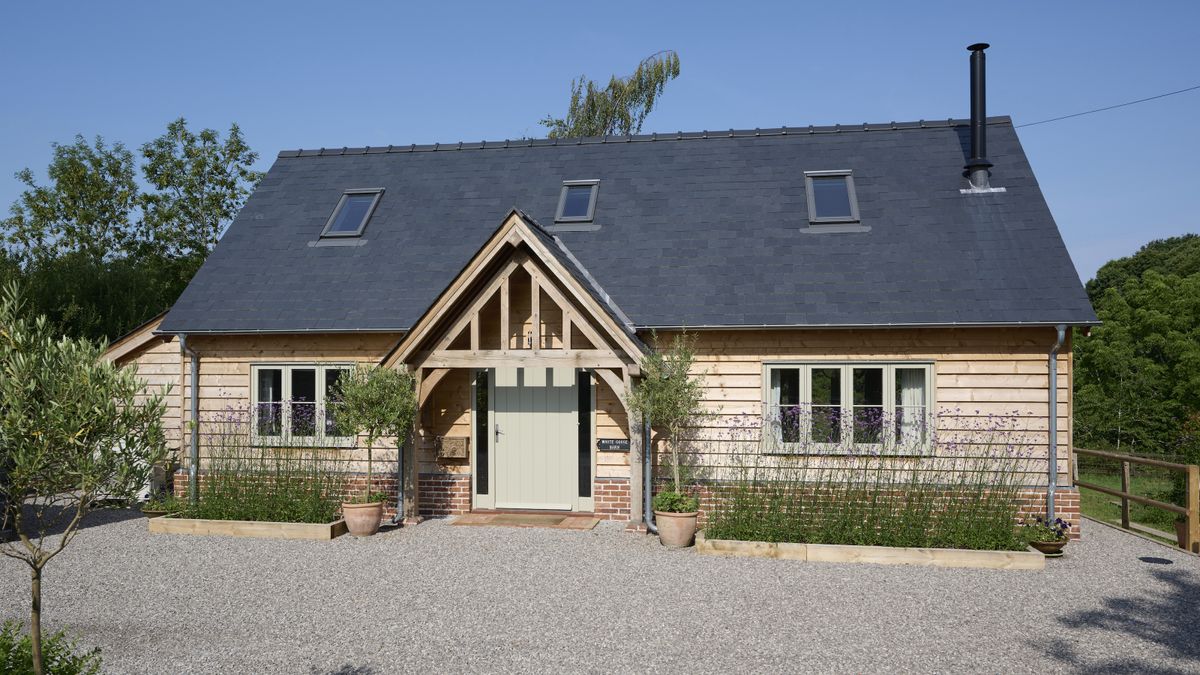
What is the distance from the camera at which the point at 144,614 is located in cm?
814

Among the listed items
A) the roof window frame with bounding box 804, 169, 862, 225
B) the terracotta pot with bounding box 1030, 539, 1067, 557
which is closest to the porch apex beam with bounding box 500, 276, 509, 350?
the roof window frame with bounding box 804, 169, 862, 225

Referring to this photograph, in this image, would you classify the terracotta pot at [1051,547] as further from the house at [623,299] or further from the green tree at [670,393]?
the green tree at [670,393]

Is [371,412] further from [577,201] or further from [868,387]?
[868,387]

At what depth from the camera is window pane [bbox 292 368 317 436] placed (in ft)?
44.4

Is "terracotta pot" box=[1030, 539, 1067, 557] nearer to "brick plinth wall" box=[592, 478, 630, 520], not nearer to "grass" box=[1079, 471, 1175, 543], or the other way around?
"grass" box=[1079, 471, 1175, 543]

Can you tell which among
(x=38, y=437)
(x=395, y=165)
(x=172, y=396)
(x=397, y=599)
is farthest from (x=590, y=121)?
(x=38, y=437)

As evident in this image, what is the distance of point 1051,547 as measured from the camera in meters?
10.6

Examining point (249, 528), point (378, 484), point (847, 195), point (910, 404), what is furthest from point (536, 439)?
point (847, 195)

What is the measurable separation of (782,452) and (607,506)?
2.67 metres

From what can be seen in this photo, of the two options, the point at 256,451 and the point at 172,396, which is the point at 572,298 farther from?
the point at 172,396

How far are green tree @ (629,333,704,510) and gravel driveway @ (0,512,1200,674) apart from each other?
1548 mm

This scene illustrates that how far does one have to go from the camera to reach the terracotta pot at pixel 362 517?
11820 mm

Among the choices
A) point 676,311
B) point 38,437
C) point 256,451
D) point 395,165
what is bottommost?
point 256,451

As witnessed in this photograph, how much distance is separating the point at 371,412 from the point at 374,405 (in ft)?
0.33
